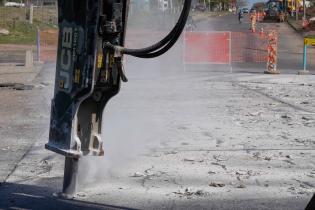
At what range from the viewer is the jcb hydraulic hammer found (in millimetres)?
5234

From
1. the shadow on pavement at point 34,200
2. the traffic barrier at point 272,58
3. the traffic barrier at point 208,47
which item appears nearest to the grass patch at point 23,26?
the traffic barrier at point 208,47

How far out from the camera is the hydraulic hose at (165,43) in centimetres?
486

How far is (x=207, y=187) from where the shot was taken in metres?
6.28

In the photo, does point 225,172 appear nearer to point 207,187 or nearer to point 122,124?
point 207,187

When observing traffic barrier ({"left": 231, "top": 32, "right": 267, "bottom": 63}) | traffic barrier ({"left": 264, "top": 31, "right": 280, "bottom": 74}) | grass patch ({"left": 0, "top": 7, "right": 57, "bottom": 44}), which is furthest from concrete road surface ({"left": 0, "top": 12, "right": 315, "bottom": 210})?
grass patch ({"left": 0, "top": 7, "right": 57, "bottom": 44})

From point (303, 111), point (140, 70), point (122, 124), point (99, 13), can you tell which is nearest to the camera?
point (99, 13)

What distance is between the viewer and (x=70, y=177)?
19.1 ft

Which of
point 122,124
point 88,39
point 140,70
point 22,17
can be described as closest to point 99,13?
point 88,39

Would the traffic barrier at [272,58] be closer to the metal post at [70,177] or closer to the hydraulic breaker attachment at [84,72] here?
the metal post at [70,177]

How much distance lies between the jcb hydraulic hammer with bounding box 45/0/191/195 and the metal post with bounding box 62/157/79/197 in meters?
0.06

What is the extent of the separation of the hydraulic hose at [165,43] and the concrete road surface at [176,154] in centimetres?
139

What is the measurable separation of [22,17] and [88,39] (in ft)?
170

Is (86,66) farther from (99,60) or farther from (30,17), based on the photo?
(30,17)

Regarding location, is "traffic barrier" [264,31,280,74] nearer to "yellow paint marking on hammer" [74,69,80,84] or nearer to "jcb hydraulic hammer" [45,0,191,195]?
"jcb hydraulic hammer" [45,0,191,195]
